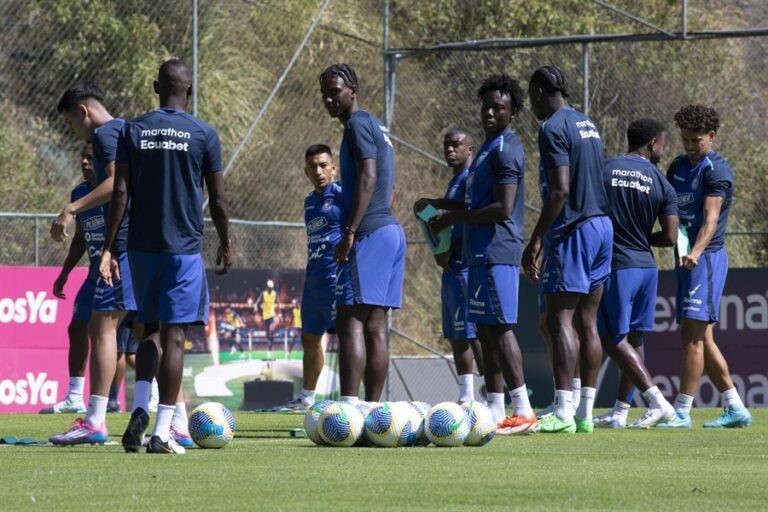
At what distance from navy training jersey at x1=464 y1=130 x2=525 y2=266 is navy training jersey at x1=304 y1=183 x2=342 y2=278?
3941mm

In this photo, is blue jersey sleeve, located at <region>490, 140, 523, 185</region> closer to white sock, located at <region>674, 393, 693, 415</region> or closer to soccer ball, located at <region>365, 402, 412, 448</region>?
soccer ball, located at <region>365, 402, 412, 448</region>

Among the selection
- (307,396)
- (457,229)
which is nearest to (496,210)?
(457,229)

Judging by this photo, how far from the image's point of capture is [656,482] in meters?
7.25

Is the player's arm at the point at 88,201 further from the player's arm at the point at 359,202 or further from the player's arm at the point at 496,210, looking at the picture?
the player's arm at the point at 496,210

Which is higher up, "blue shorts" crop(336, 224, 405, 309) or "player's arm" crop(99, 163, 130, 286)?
"player's arm" crop(99, 163, 130, 286)

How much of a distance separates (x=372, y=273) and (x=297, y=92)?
1092 cm

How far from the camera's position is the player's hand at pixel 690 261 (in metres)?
12.3

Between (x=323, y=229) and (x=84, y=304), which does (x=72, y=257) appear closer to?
(x=84, y=304)

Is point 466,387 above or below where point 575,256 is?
below

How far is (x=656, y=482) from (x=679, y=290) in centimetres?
569

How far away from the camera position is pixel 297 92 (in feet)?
68.1

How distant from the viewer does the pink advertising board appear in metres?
16.0

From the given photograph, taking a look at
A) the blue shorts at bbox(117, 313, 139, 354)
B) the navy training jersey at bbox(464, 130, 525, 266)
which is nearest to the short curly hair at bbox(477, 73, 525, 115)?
the navy training jersey at bbox(464, 130, 525, 266)

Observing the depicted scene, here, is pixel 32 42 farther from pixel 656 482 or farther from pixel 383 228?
pixel 656 482
